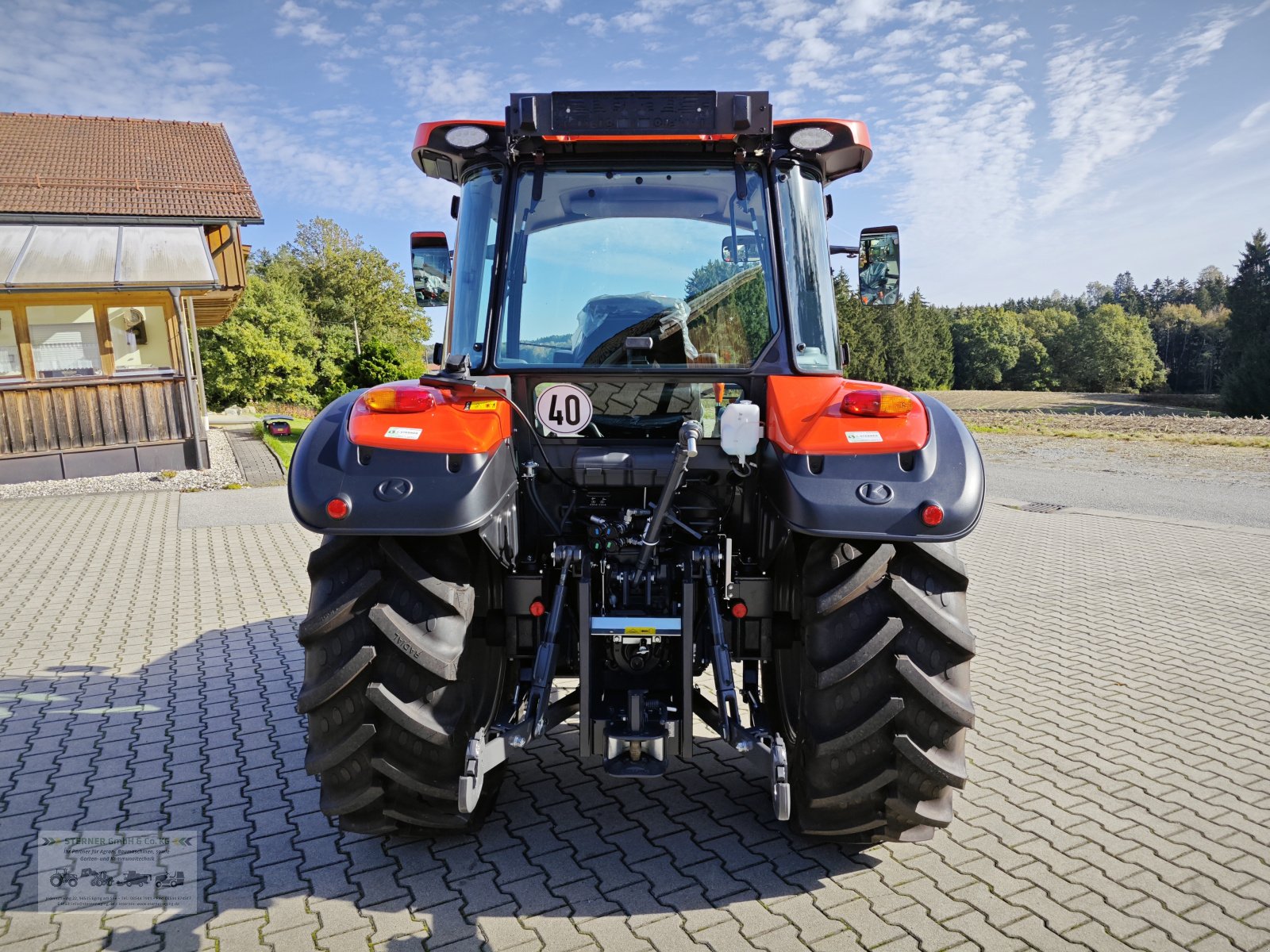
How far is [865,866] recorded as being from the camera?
3023mm

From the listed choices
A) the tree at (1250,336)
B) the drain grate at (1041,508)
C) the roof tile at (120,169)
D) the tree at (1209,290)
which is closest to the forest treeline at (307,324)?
the roof tile at (120,169)

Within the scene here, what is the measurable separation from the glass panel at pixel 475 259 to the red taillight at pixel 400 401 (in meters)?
0.33

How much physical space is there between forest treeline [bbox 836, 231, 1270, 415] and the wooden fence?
4634 cm

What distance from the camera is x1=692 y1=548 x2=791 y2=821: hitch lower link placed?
2527 mm

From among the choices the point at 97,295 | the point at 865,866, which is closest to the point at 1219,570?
the point at 865,866

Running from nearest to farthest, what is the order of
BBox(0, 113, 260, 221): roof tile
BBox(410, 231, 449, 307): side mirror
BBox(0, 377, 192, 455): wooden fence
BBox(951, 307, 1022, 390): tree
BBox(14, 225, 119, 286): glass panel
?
BBox(410, 231, 449, 307): side mirror < BBox(14, 225, 119, 286): glass panel < BBox(0, 377, 192, 455): wooden fence < BBox(0, 113, 260, 221): roof tile < BBox(951, 307, 1022, 390): tree

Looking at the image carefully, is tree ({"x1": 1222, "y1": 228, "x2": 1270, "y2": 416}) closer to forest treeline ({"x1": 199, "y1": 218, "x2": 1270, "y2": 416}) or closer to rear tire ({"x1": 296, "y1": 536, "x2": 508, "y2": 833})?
forest treeline ({"x1": 199, "y1": 218, "x2": 1270, "y2": 416})

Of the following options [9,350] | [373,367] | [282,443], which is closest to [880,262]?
[9,350]

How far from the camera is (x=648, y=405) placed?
10.4ft

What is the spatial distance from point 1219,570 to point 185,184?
52.8 feet

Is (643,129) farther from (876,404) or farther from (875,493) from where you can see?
(875,493)

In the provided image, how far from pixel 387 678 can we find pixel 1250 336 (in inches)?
2388

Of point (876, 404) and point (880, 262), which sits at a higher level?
point (880, 262)

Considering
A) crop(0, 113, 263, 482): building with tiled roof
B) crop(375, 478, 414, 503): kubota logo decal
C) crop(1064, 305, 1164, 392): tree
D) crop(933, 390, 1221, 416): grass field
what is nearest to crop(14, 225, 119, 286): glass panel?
crop(0, 113, 263, 482): building with tiled roof
